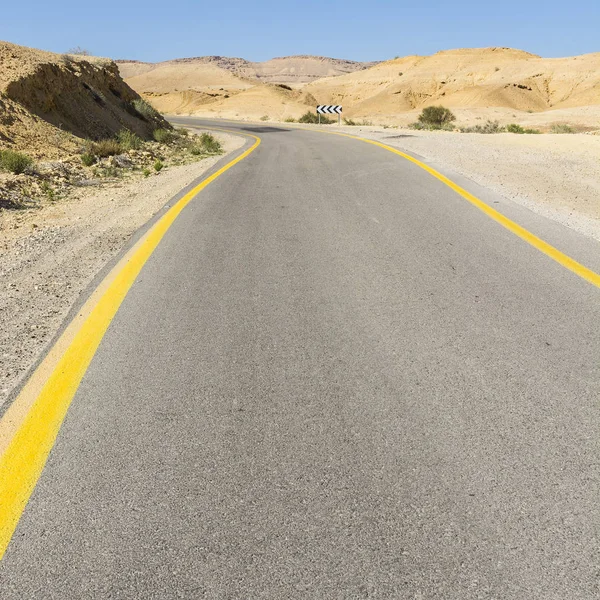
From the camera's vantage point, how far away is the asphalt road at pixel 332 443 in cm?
199

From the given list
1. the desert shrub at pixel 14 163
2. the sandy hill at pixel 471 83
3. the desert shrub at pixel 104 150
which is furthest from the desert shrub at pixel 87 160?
the sandy hill at pixel 471 83

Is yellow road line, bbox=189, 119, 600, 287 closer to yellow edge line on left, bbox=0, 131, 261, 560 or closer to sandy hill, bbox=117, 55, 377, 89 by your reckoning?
yellow edge line on left, bbox=0, 131, 261, 560

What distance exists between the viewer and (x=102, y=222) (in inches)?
310

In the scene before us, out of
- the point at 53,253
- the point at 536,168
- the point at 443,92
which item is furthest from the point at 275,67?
the point at 53,253

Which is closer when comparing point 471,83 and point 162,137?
point 162,137

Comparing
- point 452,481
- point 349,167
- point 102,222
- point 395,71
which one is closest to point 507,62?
point 395,71

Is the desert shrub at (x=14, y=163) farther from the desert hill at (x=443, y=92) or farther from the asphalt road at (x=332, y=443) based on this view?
the desert hill at (x=443, y=92)

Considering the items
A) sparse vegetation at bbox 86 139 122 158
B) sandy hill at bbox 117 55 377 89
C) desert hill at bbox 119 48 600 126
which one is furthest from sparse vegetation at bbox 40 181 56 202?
sandy hill at bbox 117 55 377 89

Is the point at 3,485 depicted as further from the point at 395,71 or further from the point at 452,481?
the point at 395,71

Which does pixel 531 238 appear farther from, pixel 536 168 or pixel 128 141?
pixel 128 141

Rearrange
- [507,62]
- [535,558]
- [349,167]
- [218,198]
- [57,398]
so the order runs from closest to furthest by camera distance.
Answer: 1. [535,558]
2. [57,398]
3. [218,198]
4. [349,167]
5. [507,62]

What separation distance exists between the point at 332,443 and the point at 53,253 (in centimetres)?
466

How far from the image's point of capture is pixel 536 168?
1159cm

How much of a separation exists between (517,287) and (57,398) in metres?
3.40
